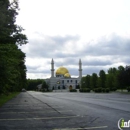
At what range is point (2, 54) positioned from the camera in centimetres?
1869

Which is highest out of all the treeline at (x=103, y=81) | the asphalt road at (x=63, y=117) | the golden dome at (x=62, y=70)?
the golden dome at (x=62, y=70)

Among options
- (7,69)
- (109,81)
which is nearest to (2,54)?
(7,69)

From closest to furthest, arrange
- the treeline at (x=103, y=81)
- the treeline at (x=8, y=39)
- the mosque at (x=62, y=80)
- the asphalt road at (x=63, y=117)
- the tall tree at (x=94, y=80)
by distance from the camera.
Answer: the asphalt road at (x=63, y=117)
the treeline at (x=8, y=39)
the treeline at (x=103, y=81)
the tall tree at (x=94, y=80)
the mosque at (x=62, y=80)

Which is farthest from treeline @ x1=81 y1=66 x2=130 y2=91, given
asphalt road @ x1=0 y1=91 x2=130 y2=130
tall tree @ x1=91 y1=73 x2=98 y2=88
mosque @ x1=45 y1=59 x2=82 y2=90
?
asphalt road @ x1=0 y1=91 x2=130 y2=130

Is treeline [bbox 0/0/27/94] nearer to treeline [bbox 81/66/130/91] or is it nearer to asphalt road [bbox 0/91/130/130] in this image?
asphalt road [bbox 0/91/130/130]

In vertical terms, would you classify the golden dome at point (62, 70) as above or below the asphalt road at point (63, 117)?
above

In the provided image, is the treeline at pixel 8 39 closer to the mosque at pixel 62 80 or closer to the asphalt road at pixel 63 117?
the asphalt road at pixel 63 117

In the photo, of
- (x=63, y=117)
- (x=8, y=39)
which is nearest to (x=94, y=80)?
(x=8, y=39)

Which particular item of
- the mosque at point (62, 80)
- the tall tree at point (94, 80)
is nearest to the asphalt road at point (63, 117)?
the tall tree at point (94, 80)

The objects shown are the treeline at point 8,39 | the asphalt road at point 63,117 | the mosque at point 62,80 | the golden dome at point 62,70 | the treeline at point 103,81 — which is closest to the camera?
the asphalt road at point 63,117

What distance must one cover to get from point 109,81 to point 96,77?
51.8 ft

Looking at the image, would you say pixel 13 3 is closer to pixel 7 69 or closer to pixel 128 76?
pixel 7 69

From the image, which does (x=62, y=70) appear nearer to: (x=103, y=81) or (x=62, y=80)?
(x=62, y=80)

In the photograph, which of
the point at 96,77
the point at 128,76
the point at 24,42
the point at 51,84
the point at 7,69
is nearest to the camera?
the point at 7,69
